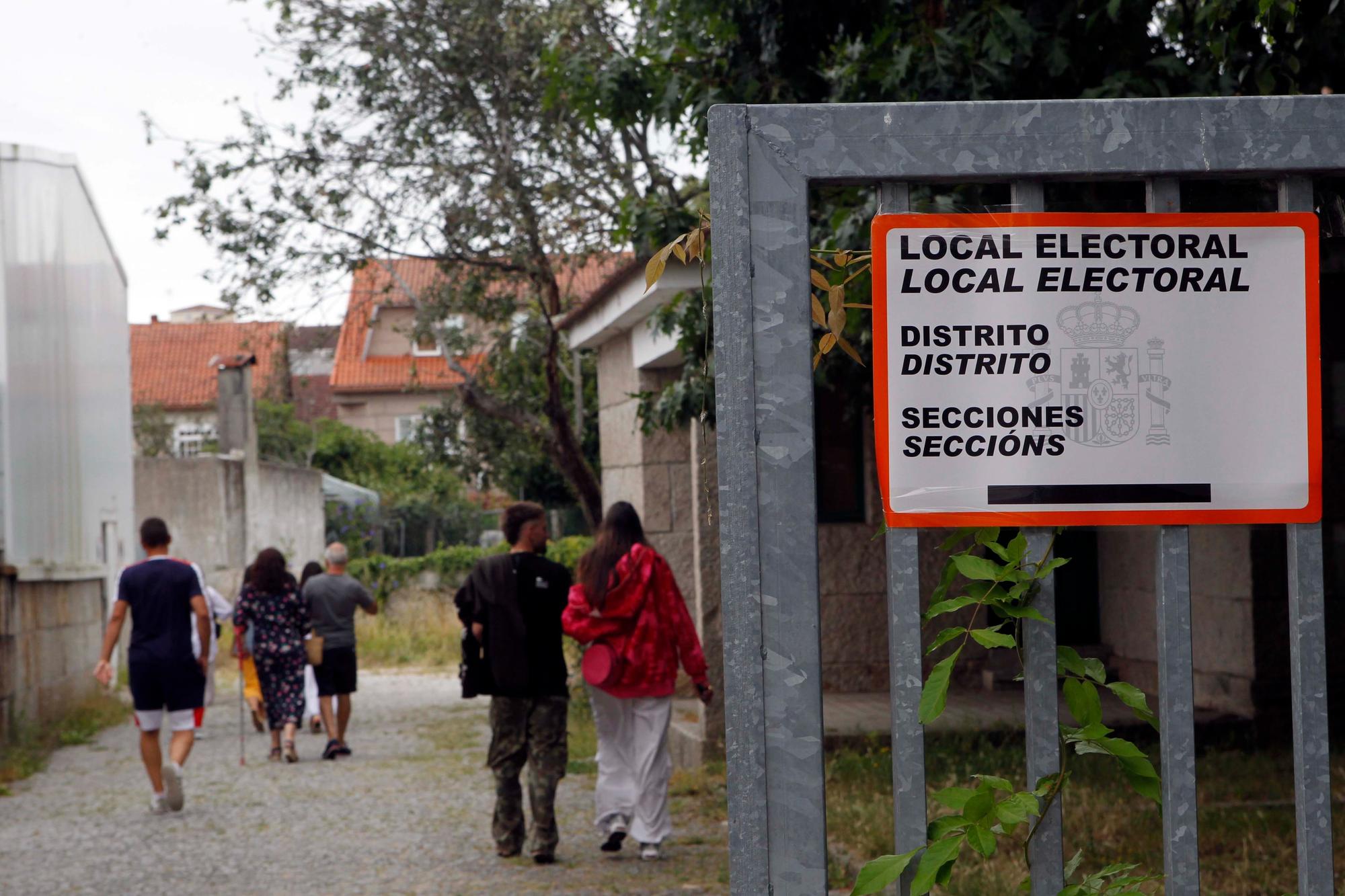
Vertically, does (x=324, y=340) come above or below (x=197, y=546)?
above

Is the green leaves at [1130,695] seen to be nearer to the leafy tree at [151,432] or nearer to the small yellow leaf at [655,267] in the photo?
the small yellow leaf at [655,267]

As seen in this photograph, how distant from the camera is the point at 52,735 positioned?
13.8m

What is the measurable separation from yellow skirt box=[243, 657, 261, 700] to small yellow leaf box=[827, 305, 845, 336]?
483 inches

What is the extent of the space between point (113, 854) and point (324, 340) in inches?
353

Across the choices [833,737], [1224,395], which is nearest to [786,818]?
[1224,395]

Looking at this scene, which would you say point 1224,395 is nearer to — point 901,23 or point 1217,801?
point 901,23

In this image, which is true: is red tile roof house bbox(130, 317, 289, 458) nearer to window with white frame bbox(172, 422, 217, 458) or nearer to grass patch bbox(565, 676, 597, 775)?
window with white frame bbox(172, 422, 217, 458)

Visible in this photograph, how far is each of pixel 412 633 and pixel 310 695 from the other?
9.42 metres

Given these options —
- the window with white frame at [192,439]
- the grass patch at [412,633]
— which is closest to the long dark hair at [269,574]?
the grass patch at [412,633]

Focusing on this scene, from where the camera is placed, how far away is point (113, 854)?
8.66m

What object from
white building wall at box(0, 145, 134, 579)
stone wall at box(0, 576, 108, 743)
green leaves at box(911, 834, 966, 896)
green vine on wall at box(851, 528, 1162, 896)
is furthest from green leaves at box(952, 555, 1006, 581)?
white building wall at box(0, 145, 134, 579)

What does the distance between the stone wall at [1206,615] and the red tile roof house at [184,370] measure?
4129 centimetres

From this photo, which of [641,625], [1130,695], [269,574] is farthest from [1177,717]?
[269,574]

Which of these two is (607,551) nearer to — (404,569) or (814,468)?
(814,468)
